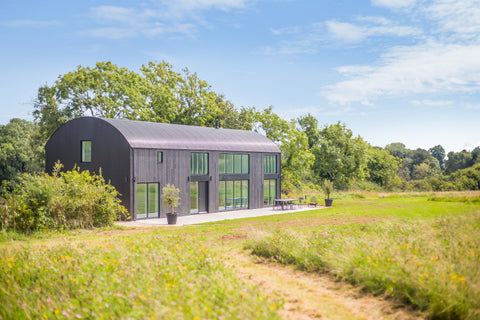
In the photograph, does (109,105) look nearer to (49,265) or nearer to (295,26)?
(295,26)

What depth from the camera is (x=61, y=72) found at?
35.1 meters

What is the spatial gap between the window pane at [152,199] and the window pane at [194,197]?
2.60 metres

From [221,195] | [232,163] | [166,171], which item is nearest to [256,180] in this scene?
[232,163]

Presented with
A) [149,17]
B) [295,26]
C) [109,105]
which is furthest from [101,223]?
[109,105]

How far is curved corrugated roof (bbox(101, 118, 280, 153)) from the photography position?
904 inches

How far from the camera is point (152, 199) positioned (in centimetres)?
2322

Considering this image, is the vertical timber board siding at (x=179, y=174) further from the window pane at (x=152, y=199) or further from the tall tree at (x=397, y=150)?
the tall tree at (x=397, y=150)

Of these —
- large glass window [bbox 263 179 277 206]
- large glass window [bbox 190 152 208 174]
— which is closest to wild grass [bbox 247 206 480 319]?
large glass window [bbox 190 152 208 174]

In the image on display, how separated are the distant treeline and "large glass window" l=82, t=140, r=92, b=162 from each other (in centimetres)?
1086

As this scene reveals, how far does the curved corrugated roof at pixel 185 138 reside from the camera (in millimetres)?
22969

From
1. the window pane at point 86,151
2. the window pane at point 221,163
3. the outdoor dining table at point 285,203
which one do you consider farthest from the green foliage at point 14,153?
the outdoor dining table at point 285,203

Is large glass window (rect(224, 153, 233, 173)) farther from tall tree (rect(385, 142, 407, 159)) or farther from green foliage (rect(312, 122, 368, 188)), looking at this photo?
tall tree (rect(385, 142, 407, 159))

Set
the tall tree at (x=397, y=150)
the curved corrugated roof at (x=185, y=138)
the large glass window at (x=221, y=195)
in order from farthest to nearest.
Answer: the tall tree at (x=397, y=150) < the large glass window at (x=221, y=195) < the curved corrugated roof at (x=185, y=138)

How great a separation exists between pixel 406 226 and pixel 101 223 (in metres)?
12.1
